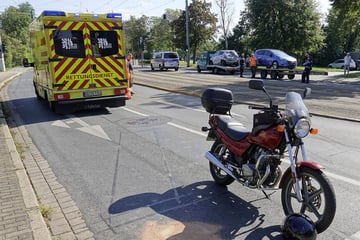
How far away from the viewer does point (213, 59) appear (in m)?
31.3

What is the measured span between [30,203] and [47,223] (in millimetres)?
491

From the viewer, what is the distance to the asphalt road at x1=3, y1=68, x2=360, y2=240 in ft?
12.8

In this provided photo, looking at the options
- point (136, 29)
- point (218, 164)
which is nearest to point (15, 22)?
point (136, 29)

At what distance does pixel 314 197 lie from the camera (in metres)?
3.62

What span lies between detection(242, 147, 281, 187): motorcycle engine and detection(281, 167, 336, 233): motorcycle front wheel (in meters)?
0.19

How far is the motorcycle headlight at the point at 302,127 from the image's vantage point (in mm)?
3457

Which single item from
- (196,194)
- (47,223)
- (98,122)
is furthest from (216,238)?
(98,122)

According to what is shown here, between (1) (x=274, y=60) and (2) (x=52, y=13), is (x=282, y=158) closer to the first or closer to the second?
(2) (x=52, y=13)

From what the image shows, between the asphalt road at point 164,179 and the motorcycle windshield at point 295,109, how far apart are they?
49.9 inches

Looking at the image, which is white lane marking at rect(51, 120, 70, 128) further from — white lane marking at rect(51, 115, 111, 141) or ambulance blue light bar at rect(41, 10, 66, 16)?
ambulance blue light bar at rect(41, 10, 66, 16)

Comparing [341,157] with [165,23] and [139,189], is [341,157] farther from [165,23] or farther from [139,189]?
[165,23]

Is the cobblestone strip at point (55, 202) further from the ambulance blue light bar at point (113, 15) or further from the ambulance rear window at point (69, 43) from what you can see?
the ambulance blue light bar at point (113, 15)

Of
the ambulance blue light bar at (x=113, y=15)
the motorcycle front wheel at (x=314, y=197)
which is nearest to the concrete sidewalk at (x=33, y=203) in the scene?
the motorcycle front wheel at (x=314, y=197)

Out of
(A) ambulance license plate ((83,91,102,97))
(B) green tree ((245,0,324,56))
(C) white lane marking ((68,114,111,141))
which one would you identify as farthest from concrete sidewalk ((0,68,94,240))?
(B) green tree ((245,0,324,56))
